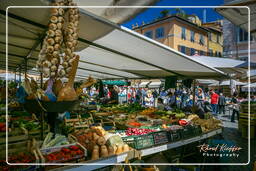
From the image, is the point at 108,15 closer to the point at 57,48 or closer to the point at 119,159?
the point at 57,48

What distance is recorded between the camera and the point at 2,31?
11.2 feet

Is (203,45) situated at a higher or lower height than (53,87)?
higher

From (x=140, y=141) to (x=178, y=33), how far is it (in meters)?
26.9

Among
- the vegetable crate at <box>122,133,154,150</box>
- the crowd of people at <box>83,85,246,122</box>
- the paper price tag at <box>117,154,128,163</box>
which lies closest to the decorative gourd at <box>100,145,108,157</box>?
the paper price tag at <box>117,154,128,163</box>

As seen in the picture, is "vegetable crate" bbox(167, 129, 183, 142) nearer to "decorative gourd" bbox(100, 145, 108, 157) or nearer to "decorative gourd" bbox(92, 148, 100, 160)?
"decorative gourd" bbox(100, 145, 108, 157)

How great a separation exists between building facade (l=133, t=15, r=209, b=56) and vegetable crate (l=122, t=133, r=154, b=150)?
24900 mm

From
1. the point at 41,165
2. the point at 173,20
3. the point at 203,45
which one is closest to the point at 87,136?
the point at 41,165

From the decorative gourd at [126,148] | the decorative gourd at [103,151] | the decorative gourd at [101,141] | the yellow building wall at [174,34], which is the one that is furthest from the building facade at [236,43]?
the decorative gourd at [103,151]

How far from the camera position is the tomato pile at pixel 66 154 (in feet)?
7.82

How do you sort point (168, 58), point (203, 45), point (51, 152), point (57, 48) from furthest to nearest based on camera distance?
point (203, 45)
point (168, 58)
point (51, 152)
point (57, 48)

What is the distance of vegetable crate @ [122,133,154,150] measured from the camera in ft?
10.8

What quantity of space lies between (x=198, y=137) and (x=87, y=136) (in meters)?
2.77

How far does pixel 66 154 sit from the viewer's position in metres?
2.51

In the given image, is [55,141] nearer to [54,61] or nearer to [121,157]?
[121,157]
